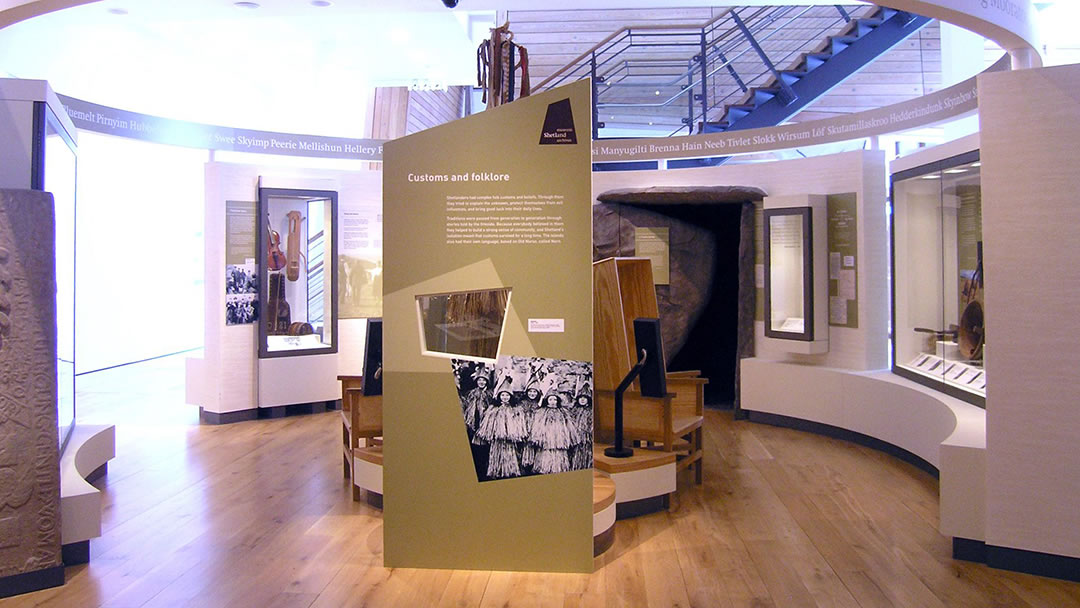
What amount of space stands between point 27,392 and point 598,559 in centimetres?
290

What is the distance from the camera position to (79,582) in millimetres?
4133

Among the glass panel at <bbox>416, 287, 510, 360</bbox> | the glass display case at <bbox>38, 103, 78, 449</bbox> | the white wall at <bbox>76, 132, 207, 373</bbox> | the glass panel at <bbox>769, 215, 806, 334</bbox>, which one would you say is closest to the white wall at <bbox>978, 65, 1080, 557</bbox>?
the glass panel at <bbox>416, 287, 510, 360</bbox>

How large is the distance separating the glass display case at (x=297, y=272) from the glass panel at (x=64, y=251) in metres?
2.68

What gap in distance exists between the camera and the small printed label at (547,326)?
4.10 metres

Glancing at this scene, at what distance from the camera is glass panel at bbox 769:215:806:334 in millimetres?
8211

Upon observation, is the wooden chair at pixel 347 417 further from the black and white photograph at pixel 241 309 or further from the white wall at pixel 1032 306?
the white wall at pixel 1032 306

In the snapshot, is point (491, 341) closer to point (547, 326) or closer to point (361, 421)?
point (547, 326)

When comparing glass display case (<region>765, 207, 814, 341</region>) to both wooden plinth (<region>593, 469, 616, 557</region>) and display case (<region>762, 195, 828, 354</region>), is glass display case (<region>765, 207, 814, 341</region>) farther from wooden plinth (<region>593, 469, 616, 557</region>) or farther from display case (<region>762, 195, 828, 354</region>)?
wooden plinth (<region>593, 469, 616, 557</region>)

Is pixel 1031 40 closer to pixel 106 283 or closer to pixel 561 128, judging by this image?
pixel 561 128

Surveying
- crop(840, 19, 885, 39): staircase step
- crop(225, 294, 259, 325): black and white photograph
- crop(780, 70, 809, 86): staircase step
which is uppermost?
crop(840, 19, 885, 39): staircase step

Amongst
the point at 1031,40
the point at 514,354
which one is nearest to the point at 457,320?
the point at 514,354

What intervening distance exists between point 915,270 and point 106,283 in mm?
10399

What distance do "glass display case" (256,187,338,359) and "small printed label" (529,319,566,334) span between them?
5217 millimetres

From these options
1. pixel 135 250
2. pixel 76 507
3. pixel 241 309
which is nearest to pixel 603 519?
pixel 76 507
